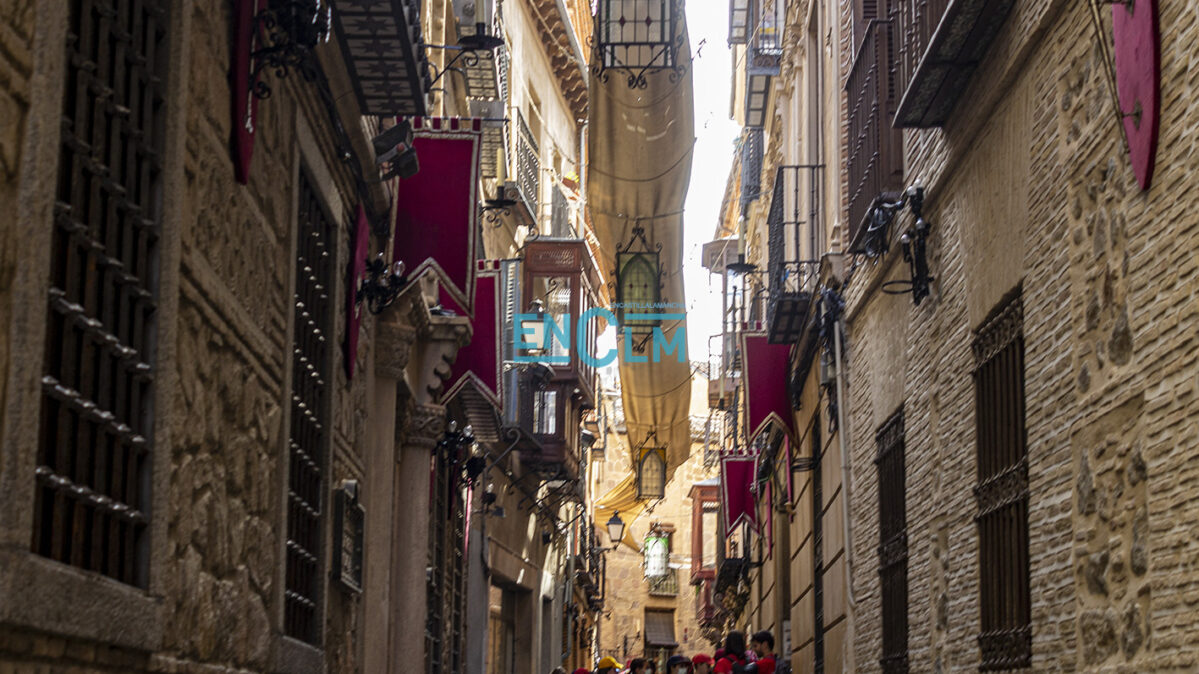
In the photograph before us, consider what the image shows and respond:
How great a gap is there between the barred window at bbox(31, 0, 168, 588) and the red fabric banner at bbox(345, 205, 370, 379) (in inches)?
181

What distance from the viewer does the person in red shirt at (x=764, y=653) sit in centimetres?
1262

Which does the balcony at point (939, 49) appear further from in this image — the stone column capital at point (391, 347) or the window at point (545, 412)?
the window at point (545, 412)

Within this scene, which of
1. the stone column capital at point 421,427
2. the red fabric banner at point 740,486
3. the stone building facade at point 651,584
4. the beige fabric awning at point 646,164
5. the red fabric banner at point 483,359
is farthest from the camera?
the stone building facade at point 651,584

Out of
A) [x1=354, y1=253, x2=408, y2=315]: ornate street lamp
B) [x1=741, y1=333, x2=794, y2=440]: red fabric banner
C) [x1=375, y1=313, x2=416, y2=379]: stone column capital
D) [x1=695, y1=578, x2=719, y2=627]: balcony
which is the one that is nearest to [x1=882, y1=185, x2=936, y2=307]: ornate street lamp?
[x1=354, y1=253, x2=408, y2=315]: ornate street lamp

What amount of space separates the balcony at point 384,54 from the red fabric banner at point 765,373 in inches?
392

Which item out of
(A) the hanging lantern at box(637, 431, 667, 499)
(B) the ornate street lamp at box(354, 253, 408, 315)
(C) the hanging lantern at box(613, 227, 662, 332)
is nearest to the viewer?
(B) the ornate street lamp at box(354, 253, 408, 315)

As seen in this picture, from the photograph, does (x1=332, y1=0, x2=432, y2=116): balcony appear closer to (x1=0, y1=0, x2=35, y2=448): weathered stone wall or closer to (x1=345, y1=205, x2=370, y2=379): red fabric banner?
(x1=345, y1=205, x2=370, y2=379): red fabric banner

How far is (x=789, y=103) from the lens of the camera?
2155 centimetres

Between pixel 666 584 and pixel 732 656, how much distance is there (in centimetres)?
3994

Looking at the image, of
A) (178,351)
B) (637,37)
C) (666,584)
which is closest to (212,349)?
(178,351)

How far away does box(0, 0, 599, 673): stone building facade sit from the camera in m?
3.67

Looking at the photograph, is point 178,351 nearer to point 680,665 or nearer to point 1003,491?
point 1003,491

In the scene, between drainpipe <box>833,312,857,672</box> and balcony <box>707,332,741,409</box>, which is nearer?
drainpipe <box>833,312,857,672</box>

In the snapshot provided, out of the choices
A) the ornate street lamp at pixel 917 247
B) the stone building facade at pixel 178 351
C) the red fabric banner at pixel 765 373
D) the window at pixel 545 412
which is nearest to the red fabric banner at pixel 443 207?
the stone building facade at pixel 178 351
